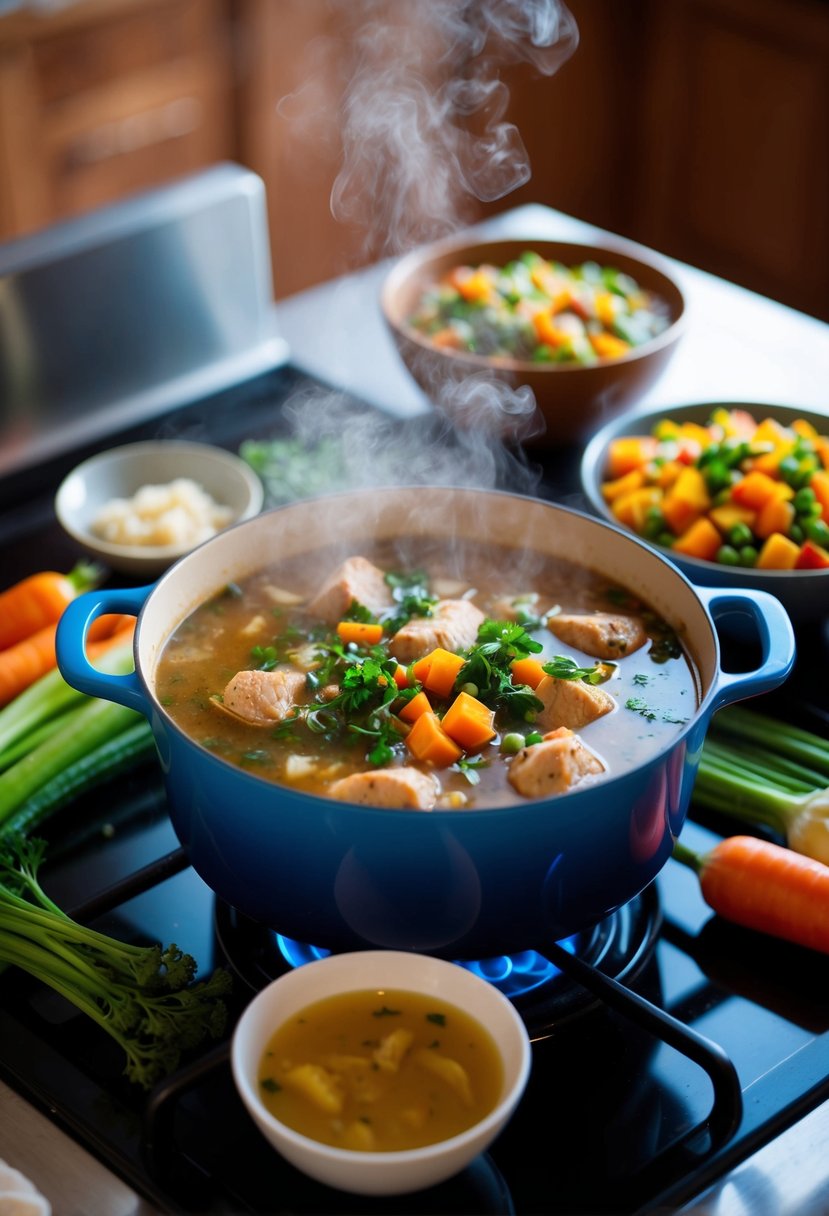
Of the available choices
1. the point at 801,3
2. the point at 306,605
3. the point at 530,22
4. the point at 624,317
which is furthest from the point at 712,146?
the point at 306,605

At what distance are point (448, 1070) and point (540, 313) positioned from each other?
5.82 ft

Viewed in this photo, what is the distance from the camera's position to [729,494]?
7.45 ft

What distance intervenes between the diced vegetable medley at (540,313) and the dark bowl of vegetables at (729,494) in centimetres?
25

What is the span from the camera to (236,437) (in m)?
2.76

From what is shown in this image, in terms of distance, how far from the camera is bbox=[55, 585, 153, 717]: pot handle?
61.9 inches

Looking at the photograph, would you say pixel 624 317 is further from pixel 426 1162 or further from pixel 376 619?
pixel 426 1162

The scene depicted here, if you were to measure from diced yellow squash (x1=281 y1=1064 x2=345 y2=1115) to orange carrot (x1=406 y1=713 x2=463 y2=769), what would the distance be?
1.37 feet

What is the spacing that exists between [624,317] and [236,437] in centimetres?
84

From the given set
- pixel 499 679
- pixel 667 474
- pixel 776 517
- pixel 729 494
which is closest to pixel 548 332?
pixel 667 474

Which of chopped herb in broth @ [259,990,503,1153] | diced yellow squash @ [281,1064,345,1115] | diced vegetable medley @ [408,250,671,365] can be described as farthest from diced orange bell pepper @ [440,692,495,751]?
diced vegetable medley @ [408,250,671,365]

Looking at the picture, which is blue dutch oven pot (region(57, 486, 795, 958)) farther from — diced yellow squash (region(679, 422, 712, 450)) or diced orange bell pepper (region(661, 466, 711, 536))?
diced yellow squash (region(679, 422, 712, 450))

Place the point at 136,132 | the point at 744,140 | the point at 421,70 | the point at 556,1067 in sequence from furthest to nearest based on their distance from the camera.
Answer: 1. the point at 421,70
2. the point at 744,140
3. the point at 136,132
4. the point at 556,1067

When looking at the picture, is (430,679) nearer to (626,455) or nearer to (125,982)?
(125,982)

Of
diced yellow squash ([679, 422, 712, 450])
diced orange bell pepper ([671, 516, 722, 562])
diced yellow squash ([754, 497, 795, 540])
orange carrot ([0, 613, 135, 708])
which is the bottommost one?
orange carrot ([0, 613, 135, 708])
